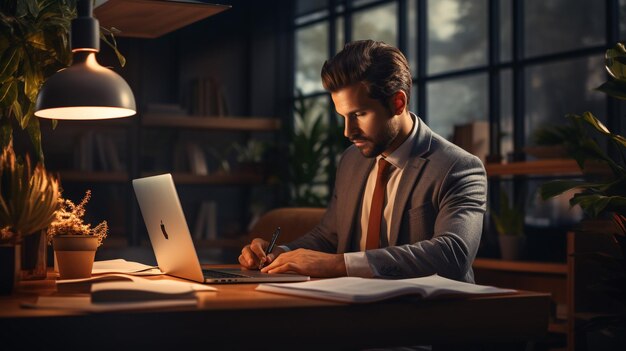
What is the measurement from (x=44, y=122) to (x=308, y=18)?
303cm

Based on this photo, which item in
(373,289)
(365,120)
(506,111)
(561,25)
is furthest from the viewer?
(506,111)

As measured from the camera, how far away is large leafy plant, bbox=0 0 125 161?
2.25 meters

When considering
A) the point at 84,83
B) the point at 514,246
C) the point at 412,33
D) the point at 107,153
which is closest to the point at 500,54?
the point at 412,33

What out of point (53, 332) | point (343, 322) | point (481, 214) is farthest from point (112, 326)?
point (481, 214)

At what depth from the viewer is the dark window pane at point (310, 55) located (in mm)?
7637

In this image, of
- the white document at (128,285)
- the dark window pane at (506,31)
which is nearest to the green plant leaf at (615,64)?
the white document at (128,285)

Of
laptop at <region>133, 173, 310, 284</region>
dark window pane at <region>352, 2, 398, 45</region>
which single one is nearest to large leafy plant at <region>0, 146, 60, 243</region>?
laptop at <region>133, 173, 310, 284</region>

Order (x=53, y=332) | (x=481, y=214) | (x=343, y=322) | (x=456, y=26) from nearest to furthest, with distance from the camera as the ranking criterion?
(x=53, y=332), (x=343, y=322), (x=481, y=214), (x=456, y=26)

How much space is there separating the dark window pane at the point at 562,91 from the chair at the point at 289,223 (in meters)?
2.48

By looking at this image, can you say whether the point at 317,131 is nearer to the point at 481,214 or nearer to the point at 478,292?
the point at 481,214

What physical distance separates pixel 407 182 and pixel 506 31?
11.3 feet

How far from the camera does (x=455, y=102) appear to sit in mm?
6188

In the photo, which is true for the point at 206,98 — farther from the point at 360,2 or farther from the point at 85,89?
the point at 85,89

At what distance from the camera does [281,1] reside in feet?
26.5
